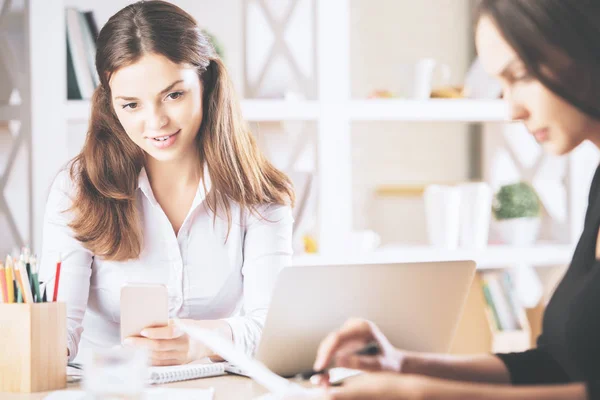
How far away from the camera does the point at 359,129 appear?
3.21 meters

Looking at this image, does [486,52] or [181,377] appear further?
[181,377]

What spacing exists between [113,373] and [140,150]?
1.04 metres

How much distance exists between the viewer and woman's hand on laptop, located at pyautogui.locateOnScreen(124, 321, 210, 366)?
143 cm

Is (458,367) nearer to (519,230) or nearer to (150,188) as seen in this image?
(150,188)

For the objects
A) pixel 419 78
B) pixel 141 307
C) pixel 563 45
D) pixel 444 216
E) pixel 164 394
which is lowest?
pixel 164 394

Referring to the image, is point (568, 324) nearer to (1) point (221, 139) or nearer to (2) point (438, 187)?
(1) point (221, 139)

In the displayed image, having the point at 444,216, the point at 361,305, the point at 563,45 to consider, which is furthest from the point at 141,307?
the point at 444,216

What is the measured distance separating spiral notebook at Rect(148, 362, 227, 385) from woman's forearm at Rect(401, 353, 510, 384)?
388 mm

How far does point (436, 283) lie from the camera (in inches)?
51.1

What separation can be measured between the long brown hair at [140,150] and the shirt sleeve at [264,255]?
1.5 inches

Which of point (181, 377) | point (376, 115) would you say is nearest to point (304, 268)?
point (181, 377)

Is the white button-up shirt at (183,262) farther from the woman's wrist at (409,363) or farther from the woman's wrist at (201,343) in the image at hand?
the woman's wrist at (409,363)

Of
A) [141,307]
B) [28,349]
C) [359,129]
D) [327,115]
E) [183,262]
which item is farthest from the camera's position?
[359,129]

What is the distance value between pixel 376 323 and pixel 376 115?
1.70 metres
